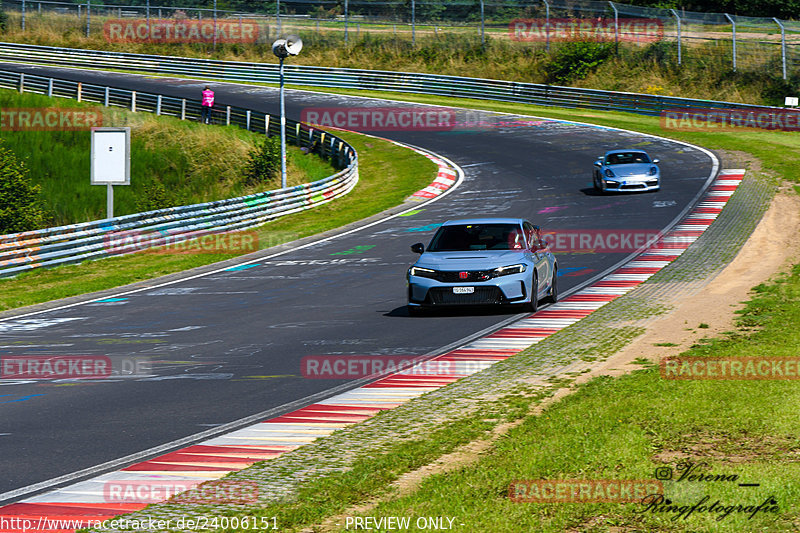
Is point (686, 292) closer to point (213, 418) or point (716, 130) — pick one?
point (213, 418)

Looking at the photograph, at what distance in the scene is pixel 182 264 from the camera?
24188 mm

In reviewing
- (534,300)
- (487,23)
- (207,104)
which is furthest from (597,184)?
(487,23)

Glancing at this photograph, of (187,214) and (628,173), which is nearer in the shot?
(187,214)

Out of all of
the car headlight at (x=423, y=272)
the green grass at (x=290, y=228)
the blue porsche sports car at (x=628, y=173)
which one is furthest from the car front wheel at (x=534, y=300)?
Answer: the blue porsche sports car at (x=628, y=173)

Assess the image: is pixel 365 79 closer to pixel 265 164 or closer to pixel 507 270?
pixel 265 164

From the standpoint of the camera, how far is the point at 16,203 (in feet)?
117

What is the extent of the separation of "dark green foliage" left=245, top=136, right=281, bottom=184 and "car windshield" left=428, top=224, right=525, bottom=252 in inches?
971

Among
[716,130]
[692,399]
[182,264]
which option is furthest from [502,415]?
[716,130]

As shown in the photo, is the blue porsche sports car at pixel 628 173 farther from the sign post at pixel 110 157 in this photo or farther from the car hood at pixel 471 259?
the car hood at pixel 471 259

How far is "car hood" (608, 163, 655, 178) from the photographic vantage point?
30547 millimetres

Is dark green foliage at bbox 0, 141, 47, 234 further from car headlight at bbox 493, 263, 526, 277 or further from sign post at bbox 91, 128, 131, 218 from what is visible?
car headlight at bbox 493, 263, 526, 277

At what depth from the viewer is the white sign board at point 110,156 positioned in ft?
90.2

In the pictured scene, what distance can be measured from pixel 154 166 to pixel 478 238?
2997cm

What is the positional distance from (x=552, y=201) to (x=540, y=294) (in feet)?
48.5
